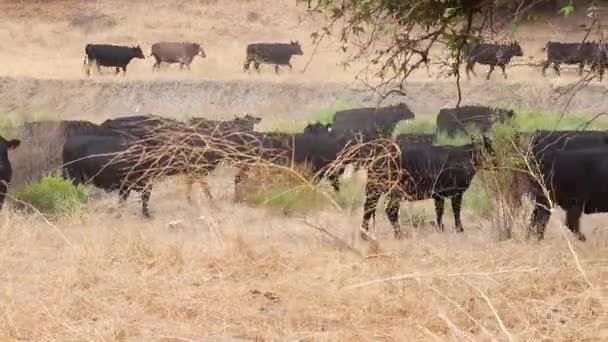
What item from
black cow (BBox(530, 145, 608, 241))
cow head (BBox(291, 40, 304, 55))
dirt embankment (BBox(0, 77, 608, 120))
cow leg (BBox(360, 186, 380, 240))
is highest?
black cow (BBox(530, 145, 608, 241))

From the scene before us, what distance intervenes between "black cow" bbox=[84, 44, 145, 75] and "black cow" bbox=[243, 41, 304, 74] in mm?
3723

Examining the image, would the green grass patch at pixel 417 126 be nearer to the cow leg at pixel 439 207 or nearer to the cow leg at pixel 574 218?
the cow leg at pixel 439 207

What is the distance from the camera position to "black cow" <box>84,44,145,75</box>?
31219mm

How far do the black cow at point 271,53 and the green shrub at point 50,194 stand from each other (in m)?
17.7

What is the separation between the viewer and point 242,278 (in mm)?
7492

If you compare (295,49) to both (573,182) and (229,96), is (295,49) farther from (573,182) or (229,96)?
(573,182)

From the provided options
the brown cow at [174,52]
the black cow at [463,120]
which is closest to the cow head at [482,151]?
the black cow at [463,120]

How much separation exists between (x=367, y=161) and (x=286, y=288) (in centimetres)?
256

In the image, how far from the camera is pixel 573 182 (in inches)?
412

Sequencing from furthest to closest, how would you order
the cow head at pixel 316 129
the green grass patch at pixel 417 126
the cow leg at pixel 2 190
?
1. the green grass patch at pixel 417 126
2. the cow head at pixel 316 129
3. the cow leg at pixel 2 190

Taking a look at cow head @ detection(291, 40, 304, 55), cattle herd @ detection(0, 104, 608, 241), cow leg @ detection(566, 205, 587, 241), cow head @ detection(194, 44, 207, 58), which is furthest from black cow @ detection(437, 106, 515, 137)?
cow head @ detection(194, 44, 207, 58)

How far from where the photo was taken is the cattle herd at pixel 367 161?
29.9 ft

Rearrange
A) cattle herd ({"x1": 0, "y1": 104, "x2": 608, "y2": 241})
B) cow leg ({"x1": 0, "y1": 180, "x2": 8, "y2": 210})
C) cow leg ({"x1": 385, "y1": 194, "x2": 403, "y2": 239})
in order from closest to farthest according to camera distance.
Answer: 1. cattle herd ({"x1": 0, "y1": 104, "x2": 608, "y2": 241})
2. cow leg ({"x1": 385, "y1": 194, "x2": 403, "y2": 239})
3. cow leg ({"x1": 0, "y1": 180, "x2": 8, "y2": 210})

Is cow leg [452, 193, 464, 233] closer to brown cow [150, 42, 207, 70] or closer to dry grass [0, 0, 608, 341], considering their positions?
dry grass [0, 0, 608, 341]
